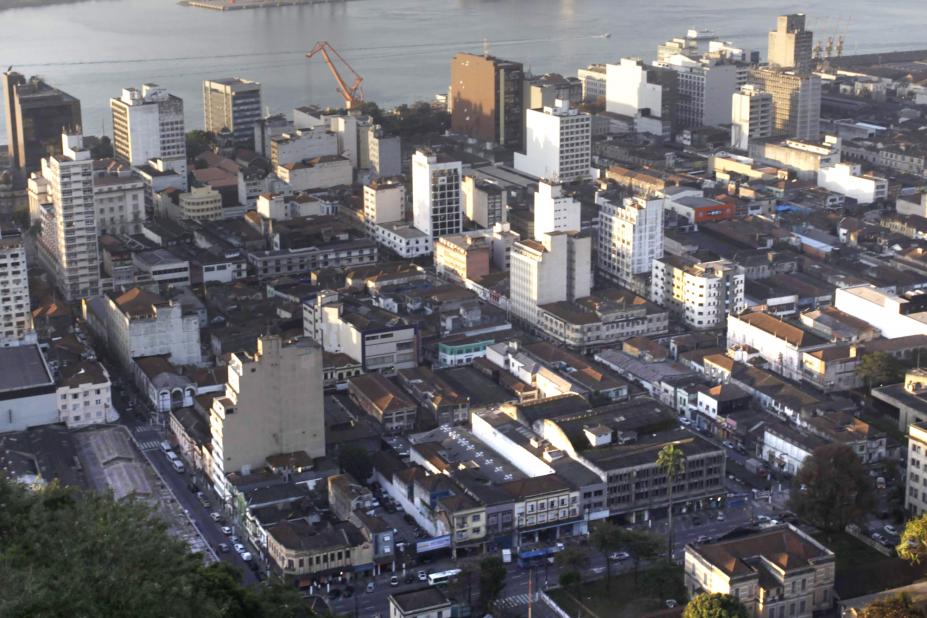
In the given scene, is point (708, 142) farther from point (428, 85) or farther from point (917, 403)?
point (917, 403)

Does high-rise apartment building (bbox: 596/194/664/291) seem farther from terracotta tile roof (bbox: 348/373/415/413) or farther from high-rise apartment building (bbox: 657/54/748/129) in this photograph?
high-rise apartment building (bbox: 657/54/748/129)

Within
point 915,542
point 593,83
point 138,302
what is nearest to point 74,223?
point 138,302

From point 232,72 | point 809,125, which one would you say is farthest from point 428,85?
point 809,125

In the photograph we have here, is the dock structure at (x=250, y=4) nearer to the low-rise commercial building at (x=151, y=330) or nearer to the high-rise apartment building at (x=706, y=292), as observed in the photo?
the high-rise apartment building at (x=706, y=292)

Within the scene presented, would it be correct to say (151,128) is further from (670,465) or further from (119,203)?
(670,465)

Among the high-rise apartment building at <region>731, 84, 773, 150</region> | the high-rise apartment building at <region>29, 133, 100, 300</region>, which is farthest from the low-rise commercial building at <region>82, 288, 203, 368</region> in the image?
the high-rise apartment building at <region>731, 84, 773, 150</region>
